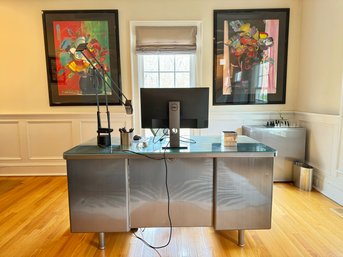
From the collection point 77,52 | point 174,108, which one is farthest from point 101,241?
point 77,52

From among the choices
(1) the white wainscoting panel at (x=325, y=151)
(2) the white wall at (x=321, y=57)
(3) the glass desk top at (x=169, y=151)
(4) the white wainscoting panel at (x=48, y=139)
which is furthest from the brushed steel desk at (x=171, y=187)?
Result: (4) the white wainscoting panel at (x=48, y=139)

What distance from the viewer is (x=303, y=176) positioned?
2992mm

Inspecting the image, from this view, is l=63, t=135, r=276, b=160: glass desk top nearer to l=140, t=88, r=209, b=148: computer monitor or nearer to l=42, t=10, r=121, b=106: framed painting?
l=140, t=88, r=209, b=148: computer monitor

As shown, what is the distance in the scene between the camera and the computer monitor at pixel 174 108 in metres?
1.91

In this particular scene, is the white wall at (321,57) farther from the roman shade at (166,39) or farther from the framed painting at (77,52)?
the framed painting at (77,52)

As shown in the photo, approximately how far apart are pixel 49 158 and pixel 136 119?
143 centimetres

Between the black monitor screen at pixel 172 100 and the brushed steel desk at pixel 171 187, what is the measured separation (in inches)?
9.7

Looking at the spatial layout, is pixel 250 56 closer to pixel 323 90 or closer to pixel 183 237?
pixel 323 90

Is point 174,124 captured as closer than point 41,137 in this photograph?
Yes

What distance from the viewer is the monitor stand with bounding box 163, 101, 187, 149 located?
1.90m

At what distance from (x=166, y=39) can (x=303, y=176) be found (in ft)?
8.36

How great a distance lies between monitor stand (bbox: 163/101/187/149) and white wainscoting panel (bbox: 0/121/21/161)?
2.76m

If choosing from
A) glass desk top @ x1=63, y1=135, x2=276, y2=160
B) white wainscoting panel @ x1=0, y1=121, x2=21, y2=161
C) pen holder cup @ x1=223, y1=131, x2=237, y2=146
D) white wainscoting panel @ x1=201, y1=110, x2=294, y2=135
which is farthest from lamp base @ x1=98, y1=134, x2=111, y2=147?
white wainscoting panel @ x1=0, y1=121, x2=21, y2=161

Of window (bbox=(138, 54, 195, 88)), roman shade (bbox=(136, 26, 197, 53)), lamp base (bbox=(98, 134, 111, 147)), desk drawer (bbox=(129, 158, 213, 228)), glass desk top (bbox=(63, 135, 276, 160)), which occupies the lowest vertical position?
desk drawer (bbox=(129, 158, 213, 228))
